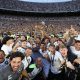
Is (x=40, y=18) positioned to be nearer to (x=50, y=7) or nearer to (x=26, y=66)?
(x=50, y=7)

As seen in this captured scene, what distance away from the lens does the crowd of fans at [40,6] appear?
48781 mm

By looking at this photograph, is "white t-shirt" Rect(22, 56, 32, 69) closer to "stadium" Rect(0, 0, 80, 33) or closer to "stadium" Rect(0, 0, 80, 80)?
"stadium" Rect(0, 0, 80, 80)

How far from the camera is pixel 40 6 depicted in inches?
2030

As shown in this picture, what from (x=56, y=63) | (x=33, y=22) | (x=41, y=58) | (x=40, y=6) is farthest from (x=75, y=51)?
(x=40, y=6)

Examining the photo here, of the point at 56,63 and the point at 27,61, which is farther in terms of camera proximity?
the point at 56,63

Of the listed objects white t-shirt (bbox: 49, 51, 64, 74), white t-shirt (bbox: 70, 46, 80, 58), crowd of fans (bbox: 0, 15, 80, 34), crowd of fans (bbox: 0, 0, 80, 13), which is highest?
white t-shirt (bbox: 70, 46, 80, 58)

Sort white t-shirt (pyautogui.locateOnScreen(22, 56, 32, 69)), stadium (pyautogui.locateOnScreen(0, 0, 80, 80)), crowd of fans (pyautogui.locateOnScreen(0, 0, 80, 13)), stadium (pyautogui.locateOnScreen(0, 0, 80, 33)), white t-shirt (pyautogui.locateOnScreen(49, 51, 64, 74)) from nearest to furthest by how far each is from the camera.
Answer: stadium (pyautogui.locateOnScreen(0, 0, 80, 80))
white t-shirt (pyautogui.locateOnScreen(22, 56, 32, 69))
white t-shirt (pyautogui.locateOnScreen(49, 51, 64, 74))
stadium (pyautogui.locateOnScreen(0, 0, 80, 33))
crowd of fans (pyautogui.locateOnScreen(0, 0, 80, 13))

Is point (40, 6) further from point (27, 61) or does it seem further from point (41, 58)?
point (27, 61)

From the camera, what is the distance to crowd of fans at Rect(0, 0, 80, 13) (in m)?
48.8

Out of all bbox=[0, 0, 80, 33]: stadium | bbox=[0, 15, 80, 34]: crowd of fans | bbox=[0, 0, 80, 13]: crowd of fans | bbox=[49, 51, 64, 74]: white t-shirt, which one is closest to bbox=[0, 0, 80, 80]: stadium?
bbox=[49, 51, 64, 74]: white t-shirt

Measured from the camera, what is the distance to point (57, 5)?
51.9 m

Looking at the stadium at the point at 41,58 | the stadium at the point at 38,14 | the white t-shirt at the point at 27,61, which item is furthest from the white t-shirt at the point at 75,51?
the stadium at the point at 38,14

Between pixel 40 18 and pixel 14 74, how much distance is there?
42.5 m

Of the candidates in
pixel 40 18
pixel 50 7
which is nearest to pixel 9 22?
pixel 40 18
